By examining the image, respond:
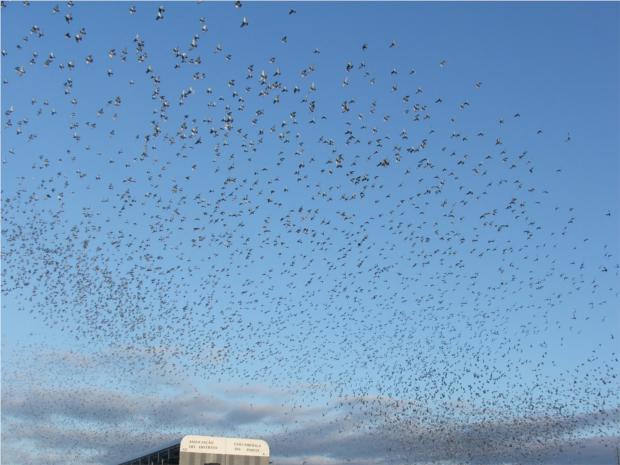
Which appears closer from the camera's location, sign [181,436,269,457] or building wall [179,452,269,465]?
building wall [179,452,269,465]

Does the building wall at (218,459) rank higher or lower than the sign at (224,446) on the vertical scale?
lower

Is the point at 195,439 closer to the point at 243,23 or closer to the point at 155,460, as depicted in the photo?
the point at 155,460

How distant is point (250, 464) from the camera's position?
2248 inches

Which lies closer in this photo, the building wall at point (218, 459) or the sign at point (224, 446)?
the building wall at point (218, 459)

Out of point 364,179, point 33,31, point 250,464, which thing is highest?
point 33,31

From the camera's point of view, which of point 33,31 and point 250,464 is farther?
point 250,464

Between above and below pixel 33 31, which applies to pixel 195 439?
below

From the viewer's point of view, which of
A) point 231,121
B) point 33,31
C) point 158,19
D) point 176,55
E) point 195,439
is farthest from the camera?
point 195,439

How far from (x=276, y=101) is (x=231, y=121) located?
3067 mm

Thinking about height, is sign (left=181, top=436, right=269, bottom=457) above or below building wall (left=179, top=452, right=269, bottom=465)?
above

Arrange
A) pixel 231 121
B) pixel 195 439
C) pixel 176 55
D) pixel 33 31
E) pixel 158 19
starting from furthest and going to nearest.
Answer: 1. pixel 195 439
2. pixel 231 121
3. pixel 176 55
4. pixel 33 31
5. pixel 158 19

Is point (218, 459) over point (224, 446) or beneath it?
beneath

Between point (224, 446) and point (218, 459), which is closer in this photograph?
point (218, 459)

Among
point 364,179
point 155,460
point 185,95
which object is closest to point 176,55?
point 185,95
